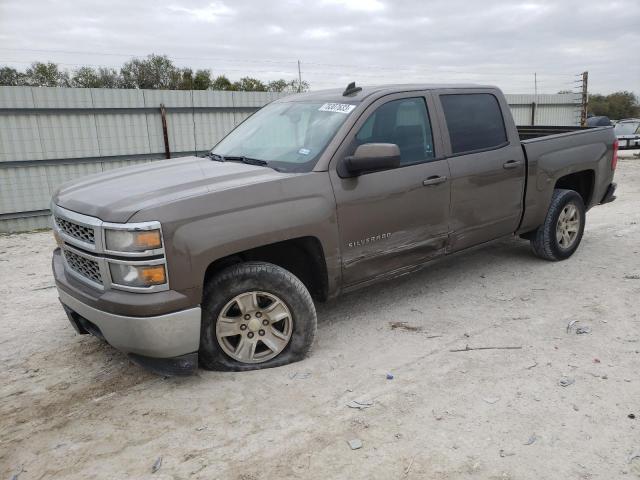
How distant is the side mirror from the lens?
3668 mm

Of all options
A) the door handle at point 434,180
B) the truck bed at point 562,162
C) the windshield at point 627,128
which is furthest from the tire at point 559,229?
the windshield at point 627,128

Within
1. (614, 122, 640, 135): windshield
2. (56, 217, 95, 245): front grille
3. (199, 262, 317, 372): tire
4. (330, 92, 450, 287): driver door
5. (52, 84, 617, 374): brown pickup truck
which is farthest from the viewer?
(614, 122, 640, 135): windshield

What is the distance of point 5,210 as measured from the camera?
988 cm

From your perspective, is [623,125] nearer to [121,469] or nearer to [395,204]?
[395,204]

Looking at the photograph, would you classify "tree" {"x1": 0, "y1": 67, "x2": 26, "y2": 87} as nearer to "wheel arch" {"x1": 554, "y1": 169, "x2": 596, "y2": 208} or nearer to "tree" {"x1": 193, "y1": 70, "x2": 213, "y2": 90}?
"tree" {"x1": 193, "y1": 70, "x2": 213, "y2": 90}

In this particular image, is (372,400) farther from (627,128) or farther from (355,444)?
(627,128)

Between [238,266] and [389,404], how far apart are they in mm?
1266

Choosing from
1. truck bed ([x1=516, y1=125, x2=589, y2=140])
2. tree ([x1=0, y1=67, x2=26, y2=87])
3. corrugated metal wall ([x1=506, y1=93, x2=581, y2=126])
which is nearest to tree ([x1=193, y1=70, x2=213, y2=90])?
tree ([x1=0, y1=67, x2=26, y2=87])

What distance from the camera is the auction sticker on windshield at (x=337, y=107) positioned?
4031mm

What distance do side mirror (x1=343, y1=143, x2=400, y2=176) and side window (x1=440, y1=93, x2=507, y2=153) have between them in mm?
1015

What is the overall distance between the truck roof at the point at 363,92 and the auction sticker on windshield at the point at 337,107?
6 centimetres

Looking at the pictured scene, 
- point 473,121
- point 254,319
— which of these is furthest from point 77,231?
point 473,121

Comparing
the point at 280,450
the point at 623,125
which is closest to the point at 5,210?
the point at 280,450

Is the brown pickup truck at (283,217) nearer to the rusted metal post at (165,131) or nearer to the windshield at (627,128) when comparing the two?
the rusted metal post at (165,131)
